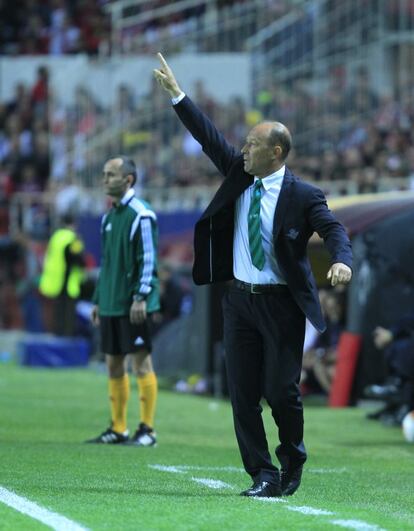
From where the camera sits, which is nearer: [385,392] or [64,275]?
[385,392]

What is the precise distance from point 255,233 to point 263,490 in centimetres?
137

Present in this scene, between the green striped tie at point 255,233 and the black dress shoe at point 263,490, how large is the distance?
3.79 ft

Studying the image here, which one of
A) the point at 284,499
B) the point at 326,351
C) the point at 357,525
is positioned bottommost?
the point at 326,351

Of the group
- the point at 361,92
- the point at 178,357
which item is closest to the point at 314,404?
the point at 178,357

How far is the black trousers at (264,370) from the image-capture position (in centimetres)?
857

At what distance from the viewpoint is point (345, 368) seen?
17594mm

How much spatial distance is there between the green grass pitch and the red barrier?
46cm

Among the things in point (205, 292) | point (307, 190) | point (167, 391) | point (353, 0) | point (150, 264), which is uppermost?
point (353, 0)

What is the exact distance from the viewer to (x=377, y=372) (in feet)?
57.6

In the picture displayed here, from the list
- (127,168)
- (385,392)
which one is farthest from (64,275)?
(127,168)

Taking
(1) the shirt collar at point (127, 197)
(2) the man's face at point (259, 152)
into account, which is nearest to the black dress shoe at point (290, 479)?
(2) the man's face at point (259, 152)

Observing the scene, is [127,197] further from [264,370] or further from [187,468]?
[264,370]

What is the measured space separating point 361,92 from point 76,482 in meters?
17.8

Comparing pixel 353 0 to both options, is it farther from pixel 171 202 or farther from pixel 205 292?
pixel 205 292
